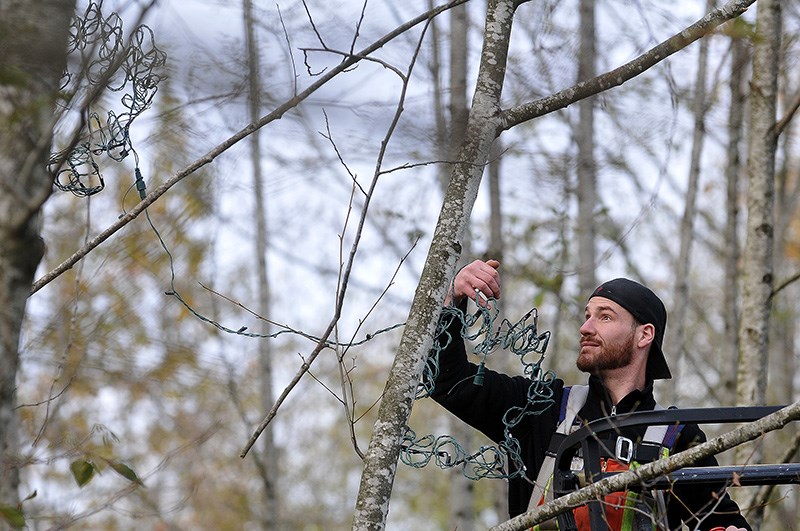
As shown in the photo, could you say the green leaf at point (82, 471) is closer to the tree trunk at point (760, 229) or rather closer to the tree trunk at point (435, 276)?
the tree trunk at point (435, 276)

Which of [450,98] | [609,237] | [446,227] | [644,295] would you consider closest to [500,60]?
[446,227]

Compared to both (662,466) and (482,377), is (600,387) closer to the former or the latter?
(482,377)

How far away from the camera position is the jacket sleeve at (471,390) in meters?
3.16

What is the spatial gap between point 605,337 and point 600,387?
18 centimetres

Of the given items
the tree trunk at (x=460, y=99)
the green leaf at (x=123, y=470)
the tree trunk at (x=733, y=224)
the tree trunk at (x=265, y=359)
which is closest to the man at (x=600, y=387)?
the green leaf at (x=123, y=470)

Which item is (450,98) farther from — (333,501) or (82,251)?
(333,501)

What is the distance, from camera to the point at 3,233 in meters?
2.53

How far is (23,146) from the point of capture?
8.32 feet

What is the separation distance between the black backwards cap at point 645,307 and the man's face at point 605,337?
0.02 meters

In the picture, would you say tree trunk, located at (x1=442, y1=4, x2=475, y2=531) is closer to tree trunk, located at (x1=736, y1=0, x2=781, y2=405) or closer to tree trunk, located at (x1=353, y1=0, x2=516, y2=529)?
tree trunk, located at (x1=736, y1=0, x2=781, y2=405)

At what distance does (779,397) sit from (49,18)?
37.1 feet

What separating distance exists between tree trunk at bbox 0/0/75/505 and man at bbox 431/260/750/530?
4.06 feet

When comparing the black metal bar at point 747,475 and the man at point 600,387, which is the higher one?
the man at point 600,387

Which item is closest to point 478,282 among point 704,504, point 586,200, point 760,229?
point 704,504
